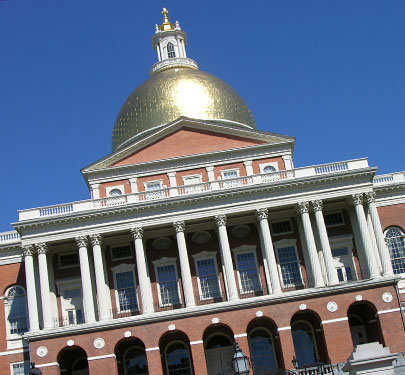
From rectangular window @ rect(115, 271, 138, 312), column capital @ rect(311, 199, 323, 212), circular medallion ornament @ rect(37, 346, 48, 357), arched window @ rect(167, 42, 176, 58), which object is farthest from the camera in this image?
arched window @ rect(167, 42, 176, 58)

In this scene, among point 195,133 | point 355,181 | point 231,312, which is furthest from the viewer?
point 195,133

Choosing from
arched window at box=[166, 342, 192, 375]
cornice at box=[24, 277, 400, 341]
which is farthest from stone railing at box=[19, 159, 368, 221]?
arched window at box=[166, 342, 192, 375]

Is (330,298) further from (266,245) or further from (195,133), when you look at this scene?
(195,133)

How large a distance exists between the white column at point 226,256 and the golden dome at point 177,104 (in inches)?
399

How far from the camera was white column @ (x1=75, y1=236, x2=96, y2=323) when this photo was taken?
138 feet

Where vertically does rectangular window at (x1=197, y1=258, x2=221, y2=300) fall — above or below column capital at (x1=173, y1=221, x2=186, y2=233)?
below

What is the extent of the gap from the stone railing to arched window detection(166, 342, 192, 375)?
9.38 metres

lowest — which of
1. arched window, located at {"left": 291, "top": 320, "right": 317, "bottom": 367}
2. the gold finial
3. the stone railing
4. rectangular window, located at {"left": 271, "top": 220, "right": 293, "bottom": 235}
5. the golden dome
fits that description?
arched window, located at {"left": 291, "top": 320, "right": 317, "bottom": 367}

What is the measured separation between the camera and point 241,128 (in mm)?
49750

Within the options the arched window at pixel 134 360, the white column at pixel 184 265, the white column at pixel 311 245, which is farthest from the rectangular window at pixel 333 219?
the arched window at pixel 134 360

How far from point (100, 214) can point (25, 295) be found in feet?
25.9

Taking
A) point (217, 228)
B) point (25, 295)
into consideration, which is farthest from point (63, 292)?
point (217, 228)

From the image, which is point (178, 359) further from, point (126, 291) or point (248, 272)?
point (248, 272)

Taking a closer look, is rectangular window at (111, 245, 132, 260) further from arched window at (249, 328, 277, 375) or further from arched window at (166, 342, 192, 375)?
arched window at (249, 328, 277, 375)
